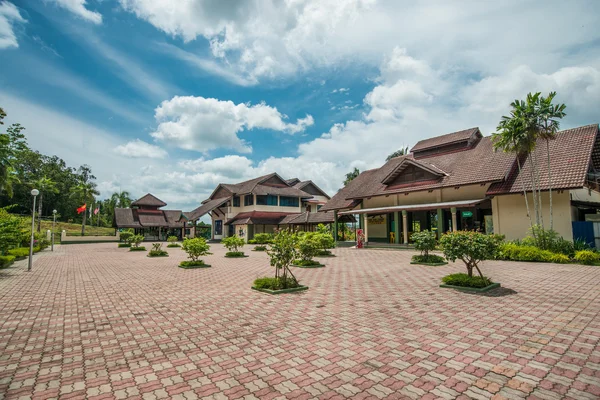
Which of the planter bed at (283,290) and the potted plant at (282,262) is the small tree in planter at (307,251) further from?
the planter bed at (283,290)

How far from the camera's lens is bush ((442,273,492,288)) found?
325 inches

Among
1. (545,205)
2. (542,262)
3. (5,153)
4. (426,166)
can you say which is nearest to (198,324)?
(542,262)

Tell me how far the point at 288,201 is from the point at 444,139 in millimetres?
22410

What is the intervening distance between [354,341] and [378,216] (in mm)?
22456

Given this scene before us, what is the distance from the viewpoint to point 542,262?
13.7 meters

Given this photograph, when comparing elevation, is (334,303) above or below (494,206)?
below

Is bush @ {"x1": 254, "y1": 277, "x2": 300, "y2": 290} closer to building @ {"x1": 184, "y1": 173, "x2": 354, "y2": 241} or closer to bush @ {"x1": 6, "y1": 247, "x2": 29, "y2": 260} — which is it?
bush @ {"x1": 6, "y1": 247, "x2": 29, "y2": 260}

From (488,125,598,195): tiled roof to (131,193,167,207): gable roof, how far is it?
46.9m

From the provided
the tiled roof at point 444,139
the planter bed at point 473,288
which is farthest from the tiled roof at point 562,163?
the planter bed at point 473,288

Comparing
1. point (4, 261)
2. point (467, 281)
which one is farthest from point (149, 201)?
point (467, 281)

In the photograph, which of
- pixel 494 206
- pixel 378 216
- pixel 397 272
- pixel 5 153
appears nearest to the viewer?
pixel 397 272

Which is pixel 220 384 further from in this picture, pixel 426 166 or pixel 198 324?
pixel 426 166

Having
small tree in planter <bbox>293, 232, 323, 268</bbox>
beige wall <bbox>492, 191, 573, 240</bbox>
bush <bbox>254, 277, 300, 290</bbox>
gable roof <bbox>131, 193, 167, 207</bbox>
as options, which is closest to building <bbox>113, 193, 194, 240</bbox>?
gable roof <bbox>131, 193, 167, 207</bbox>

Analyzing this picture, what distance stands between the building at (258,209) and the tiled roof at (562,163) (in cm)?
1933
